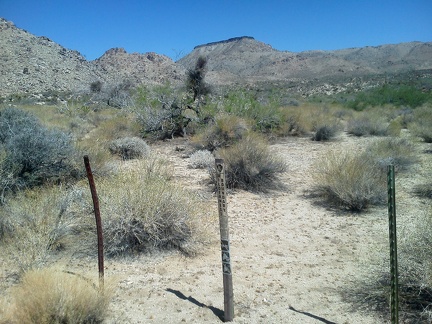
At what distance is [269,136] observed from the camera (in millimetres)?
17844

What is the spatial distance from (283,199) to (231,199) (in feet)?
3.92

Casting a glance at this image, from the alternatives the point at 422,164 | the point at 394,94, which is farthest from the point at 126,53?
the point at 422,164

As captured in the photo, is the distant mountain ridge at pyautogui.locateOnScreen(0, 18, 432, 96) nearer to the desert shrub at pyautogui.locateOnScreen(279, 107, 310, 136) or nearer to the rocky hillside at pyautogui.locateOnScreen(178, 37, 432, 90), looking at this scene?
the rocky hillside at pyautogui.locateOnScreen(178, 37, 432, 90)

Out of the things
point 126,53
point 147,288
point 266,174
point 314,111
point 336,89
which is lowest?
point 147,288

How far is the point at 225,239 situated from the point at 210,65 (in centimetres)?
2576

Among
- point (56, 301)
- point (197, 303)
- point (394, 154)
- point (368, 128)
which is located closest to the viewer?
point (56, 301)

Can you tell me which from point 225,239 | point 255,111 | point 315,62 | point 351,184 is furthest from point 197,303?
point 315,62

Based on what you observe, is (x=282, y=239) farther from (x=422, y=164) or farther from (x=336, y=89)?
(x=336, y=89)

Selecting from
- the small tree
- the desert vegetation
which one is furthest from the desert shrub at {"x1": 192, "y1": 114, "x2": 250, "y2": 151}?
the small tree

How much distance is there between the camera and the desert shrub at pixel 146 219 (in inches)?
228

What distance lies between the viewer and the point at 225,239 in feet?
13.2

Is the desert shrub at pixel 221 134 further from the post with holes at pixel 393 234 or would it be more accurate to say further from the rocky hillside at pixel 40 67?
the rocky hillside at pixel 40 67

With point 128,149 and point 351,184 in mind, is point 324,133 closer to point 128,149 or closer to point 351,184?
point 128,149

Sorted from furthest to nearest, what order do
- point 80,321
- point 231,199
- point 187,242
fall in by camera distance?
1. point 231,199
2. point 187,242
3. point 80,321
